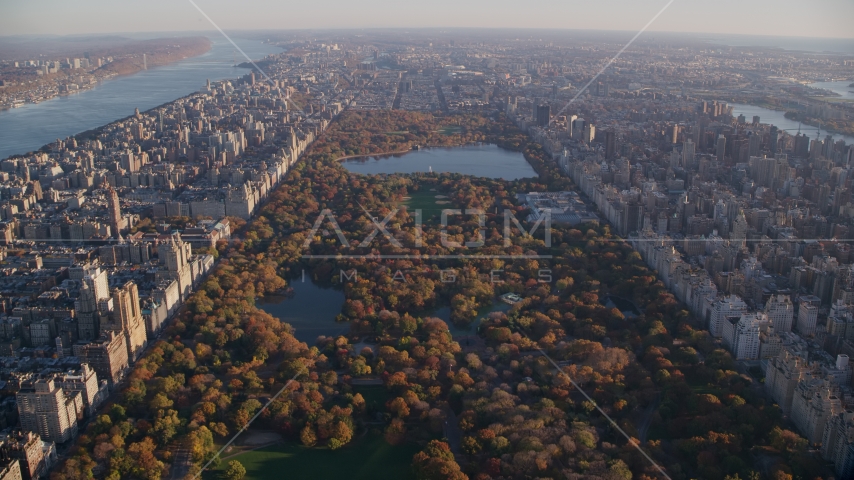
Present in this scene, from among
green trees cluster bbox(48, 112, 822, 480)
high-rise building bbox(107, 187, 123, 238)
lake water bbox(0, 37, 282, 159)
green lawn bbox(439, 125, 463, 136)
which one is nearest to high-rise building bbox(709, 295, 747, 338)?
green trees cluster bbox(48, 112, 822, 480)

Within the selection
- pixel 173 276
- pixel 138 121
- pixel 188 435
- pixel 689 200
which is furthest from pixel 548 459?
pixel 138 121

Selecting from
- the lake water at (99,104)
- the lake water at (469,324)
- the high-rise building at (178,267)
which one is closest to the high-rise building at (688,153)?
the lake water at (469,324)

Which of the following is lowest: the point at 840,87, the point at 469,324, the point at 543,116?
the point at 469,324

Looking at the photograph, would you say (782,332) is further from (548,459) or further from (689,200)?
(689,200)

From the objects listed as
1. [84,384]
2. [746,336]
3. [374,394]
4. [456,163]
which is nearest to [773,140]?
[456,163]

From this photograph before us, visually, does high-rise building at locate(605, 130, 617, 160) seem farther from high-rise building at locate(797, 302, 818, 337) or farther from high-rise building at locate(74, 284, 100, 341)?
high-rise building at locate(74, 284, 100, 341)

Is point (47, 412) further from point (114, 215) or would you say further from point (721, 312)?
point (721, 312)
